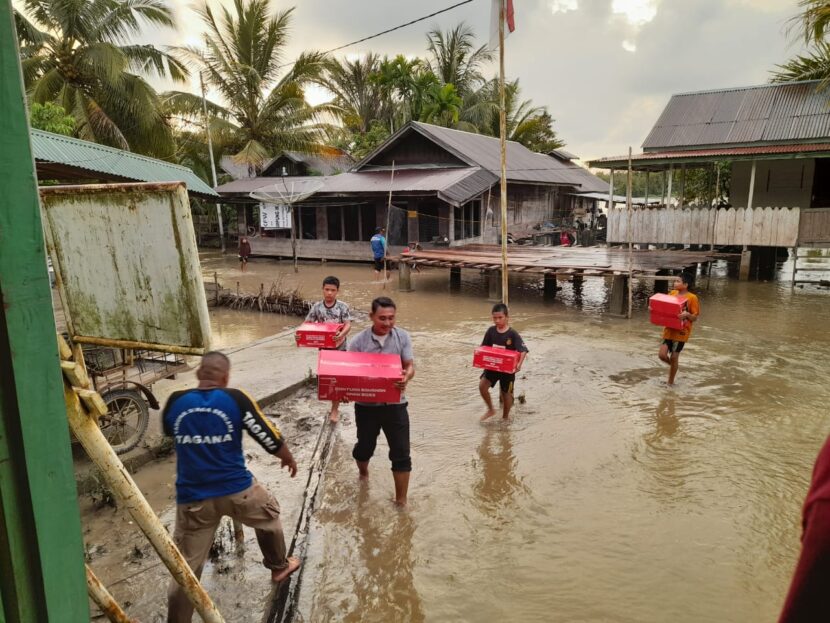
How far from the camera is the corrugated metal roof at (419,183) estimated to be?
18422mm

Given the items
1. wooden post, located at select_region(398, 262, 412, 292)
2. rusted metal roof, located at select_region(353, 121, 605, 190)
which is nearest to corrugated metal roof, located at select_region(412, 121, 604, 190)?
rusted metal roof, located at select_region(353, 121, 605, 190)

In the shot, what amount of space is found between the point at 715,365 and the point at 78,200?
8964 millimetres

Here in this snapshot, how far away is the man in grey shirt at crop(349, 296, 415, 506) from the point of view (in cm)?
445

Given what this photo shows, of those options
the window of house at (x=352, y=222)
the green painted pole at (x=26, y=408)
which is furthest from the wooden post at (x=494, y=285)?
the green painted pole at (x=26, y=408)

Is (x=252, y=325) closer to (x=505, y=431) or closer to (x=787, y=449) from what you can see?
(x=505, y=431)

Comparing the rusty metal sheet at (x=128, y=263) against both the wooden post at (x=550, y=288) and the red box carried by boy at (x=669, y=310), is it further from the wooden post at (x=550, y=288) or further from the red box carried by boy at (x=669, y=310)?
the wooden post at (x=550, y=288)

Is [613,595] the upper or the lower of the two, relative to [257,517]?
lower

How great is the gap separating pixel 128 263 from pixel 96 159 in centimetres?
775

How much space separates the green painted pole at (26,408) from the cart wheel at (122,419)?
13.2ft

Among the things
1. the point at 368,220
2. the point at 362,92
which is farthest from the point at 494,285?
the point at 362,92

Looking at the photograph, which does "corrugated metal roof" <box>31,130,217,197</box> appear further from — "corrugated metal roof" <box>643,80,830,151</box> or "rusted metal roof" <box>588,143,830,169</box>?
"corrugated metal roof" <box>643,80,830,151</box>

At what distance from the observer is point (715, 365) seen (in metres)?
8.77

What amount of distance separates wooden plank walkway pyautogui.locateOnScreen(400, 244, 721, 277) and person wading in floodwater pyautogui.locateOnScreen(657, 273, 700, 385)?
4433 millimetres

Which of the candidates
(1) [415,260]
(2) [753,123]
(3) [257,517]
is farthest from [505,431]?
(2) [753,123]
